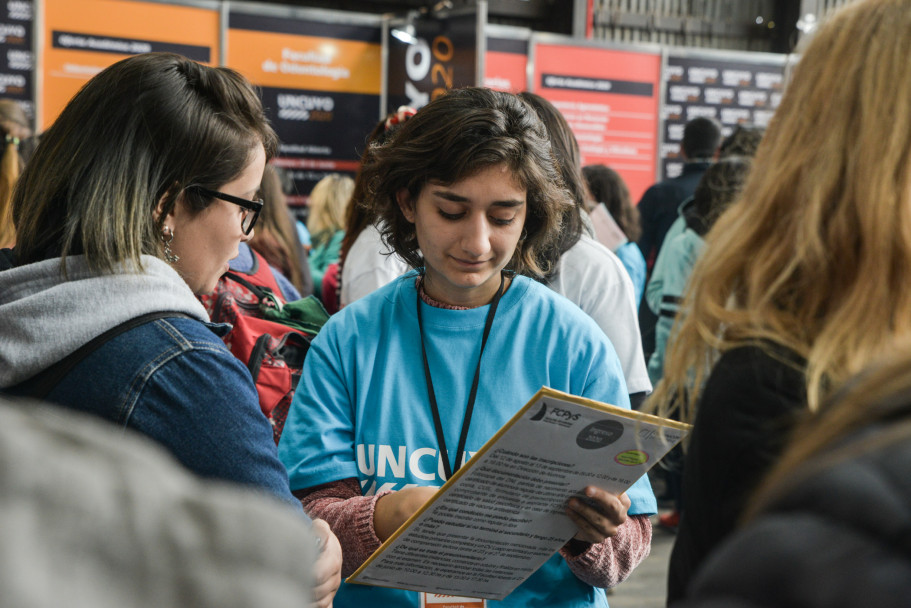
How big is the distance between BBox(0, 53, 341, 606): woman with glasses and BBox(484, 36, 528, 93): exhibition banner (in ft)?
21.4

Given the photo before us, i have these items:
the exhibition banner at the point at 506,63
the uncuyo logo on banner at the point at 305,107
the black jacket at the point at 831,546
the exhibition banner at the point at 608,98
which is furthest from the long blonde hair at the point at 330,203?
the black jacket at the point at 831,546

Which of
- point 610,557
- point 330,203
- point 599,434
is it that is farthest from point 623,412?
point 330,203

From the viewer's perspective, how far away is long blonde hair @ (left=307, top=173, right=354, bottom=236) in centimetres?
596

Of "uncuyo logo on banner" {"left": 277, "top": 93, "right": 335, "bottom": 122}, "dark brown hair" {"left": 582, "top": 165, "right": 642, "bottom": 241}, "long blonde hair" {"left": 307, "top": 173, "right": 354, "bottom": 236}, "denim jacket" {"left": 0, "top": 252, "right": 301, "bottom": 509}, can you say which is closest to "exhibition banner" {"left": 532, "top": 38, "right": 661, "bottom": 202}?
"uncuyo logo on banner" {"left": 277, "top": 93, "right": 335, "bottom": 122}

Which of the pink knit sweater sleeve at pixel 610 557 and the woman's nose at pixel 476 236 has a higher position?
the woman's nose at pixel 476 236

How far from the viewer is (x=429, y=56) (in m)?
6.82

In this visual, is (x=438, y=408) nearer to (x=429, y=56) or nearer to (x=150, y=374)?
(x=150, y=374)

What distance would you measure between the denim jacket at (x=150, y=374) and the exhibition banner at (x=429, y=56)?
16.7ft

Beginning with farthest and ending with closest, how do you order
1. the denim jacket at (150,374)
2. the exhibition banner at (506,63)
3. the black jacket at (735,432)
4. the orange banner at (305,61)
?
1. the exhibition banner at (506,63)
2. the orange banner at (305,61)
3. the denim jacket at (150,374)
4. the black jacket at (735,432)

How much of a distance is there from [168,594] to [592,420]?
973 mm

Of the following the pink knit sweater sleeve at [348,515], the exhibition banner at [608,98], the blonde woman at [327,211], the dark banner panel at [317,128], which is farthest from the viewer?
the exhibition banner at [608,98]

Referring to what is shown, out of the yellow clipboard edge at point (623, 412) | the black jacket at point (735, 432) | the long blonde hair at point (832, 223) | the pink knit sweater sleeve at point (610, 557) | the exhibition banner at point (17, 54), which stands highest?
the exhibition banner at point (17, 54)

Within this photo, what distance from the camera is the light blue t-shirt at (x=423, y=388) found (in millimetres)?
1650

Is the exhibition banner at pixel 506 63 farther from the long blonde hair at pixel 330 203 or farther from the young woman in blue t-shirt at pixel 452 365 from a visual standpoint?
the young woman in blue t-shirt at pixel 452 365
